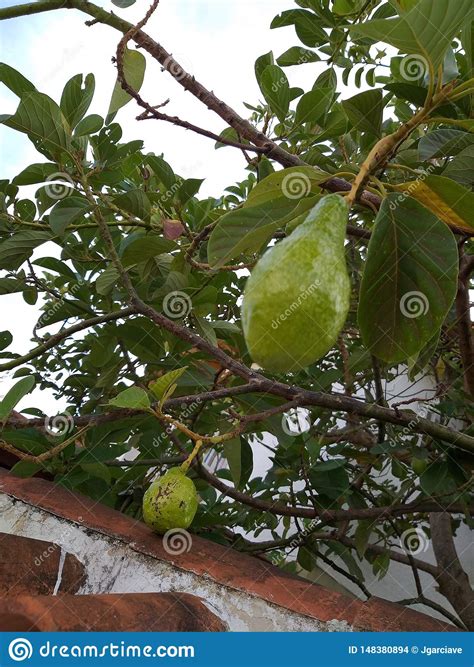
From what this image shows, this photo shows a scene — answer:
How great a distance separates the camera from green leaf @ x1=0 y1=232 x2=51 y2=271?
1.55 meters

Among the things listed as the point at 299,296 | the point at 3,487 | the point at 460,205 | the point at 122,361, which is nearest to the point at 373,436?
the point at 122,361

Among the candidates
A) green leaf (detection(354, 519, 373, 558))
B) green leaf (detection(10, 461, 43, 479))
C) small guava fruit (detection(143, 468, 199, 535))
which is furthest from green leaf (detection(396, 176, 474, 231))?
green leaf (detection(354, 519, 373, 558))

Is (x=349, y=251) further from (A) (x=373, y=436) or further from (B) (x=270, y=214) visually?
(B) (x=270, y=214)

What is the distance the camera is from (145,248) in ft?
4.98

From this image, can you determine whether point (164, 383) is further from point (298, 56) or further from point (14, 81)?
point (298, 56)

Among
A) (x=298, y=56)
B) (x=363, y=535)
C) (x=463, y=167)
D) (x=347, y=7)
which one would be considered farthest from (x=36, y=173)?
(x=363, y=535)

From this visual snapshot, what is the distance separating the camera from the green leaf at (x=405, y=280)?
822 mm

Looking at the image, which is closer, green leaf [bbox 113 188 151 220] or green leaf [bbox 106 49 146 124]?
green leaf [bbox 106 49 146 124]

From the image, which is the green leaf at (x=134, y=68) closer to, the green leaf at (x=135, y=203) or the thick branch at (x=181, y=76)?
the thick branch at (x=181, y=76)

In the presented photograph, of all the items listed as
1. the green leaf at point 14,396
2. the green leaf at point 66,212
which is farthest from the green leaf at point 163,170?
the green leaf at point 14,396

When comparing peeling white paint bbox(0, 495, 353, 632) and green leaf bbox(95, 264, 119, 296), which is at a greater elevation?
green leaf bbox(95, 264, 119, 296)

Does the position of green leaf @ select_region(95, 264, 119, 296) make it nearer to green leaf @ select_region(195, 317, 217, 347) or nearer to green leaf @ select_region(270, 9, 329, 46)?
green leaf @ select_region(195, 317, 217, 347)

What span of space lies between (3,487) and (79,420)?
1.44 feet

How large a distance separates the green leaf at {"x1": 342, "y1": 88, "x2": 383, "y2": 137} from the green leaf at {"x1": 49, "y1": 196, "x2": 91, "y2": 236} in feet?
1.96
